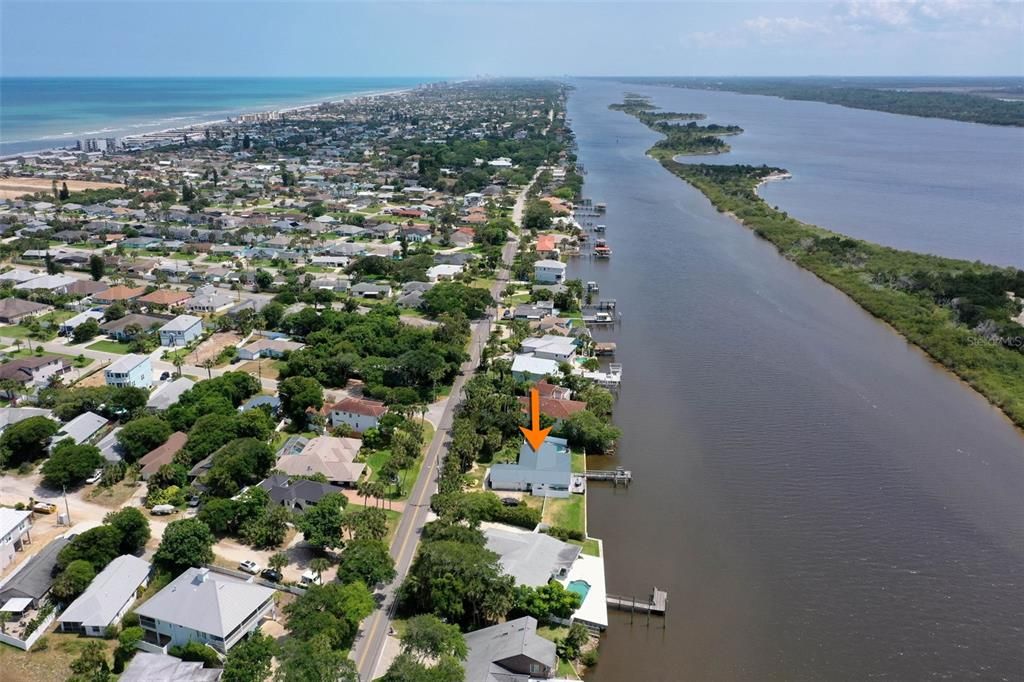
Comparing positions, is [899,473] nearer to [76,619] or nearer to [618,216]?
[76,619]

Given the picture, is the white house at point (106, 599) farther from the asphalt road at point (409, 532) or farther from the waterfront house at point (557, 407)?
the waterfront house at point (557, 407)

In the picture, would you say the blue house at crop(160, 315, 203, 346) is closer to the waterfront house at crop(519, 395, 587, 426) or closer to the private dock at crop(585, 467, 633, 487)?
the waterfront house at crop(519, 395, 587, 426)

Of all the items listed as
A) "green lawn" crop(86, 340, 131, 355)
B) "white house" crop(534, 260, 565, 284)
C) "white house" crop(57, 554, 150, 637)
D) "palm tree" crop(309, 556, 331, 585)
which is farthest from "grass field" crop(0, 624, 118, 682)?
"white house" crop(534, 260, 565, 284)

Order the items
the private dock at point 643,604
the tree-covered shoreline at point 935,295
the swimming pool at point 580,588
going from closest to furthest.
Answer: the swimming pool at point 580,588 < the private dock at point 643,604 < the tree-covered shoreline at point 935,295

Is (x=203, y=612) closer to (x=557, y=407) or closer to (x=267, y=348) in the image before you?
(x=557, y=407)

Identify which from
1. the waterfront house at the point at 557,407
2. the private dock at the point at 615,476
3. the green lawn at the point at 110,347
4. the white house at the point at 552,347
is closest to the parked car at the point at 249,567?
the private dock at the point at 615,476

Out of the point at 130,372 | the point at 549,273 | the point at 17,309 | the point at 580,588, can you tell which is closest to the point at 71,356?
Answer: the point at 130,372
